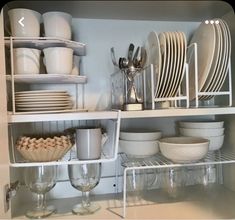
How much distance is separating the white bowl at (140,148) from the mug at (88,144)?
0.12m

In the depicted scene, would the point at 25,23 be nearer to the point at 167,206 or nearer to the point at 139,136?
the point at 139,136

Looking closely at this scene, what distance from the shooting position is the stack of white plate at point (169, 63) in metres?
0.82

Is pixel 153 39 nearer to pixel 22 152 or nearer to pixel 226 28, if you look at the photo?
pixel 226 28

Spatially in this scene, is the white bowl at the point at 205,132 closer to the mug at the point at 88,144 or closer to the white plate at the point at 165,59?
the white plate at the point at 165,59

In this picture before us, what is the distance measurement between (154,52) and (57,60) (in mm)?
304

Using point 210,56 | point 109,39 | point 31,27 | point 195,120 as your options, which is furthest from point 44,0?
point 195,120

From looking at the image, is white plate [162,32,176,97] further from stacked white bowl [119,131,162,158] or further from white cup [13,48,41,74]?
white cup [13,48,41,74]

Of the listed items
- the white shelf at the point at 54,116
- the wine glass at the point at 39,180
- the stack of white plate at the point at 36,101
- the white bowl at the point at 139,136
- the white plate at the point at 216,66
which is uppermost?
the white plate at the point at 216,66

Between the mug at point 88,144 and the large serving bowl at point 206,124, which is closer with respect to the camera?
the mug at point 88,144

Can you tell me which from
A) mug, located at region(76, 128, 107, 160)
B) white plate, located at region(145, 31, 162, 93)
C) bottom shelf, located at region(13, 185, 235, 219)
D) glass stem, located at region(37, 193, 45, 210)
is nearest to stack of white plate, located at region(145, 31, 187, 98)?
white plate, located at region(145, 31, 162, 93)

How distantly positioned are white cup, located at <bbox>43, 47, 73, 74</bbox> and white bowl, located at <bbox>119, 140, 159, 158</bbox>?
0.28m

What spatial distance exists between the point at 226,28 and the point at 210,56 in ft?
0.29

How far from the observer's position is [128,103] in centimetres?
82

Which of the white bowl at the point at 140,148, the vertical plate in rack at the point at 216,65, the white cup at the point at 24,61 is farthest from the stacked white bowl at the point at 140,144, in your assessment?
the white cup at the point at 24,61
